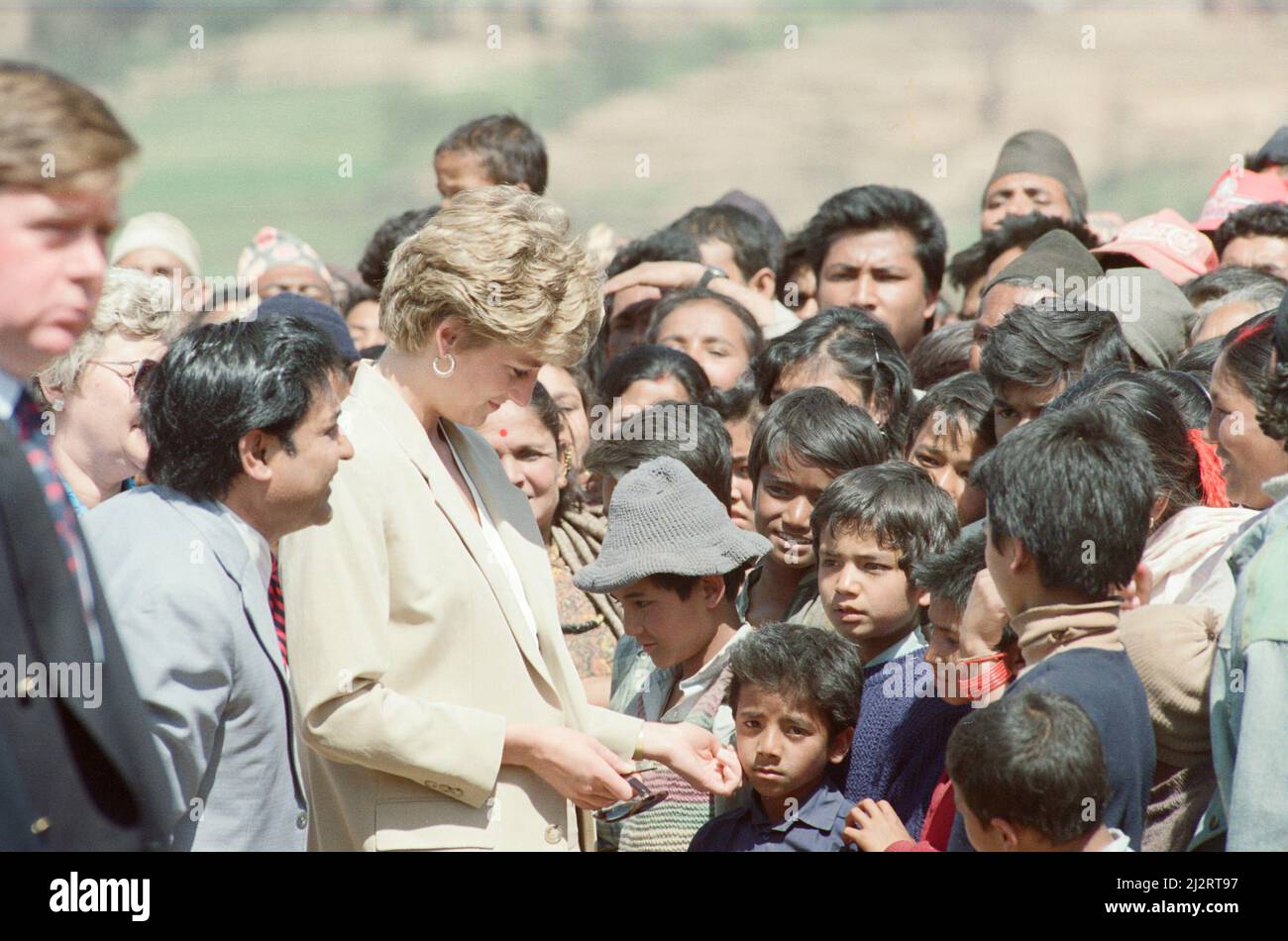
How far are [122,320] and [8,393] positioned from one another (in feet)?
7.28

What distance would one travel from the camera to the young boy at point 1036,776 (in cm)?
224

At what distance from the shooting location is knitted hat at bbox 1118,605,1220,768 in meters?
2.52

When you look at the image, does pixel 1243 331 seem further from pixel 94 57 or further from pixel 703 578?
pixel 94 57

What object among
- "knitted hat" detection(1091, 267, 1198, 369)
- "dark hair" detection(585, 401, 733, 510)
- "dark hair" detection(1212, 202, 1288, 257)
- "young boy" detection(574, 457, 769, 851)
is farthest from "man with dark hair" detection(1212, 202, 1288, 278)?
"young boy" detection(574, 457, 769, 851)

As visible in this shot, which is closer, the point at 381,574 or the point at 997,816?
the point at 997,816

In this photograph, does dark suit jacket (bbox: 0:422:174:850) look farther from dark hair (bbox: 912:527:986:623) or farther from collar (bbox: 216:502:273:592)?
dark hair (bbox: 912:527:986:623)

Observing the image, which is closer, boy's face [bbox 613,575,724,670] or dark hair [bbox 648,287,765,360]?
boy's face [bbox 613,575,724,670]

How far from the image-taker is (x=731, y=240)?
21.3 feet

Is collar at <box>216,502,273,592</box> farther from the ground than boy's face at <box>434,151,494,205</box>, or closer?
closer

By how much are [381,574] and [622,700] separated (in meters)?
1.23

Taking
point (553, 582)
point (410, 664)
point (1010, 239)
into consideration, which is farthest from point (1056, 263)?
point (410, 664)

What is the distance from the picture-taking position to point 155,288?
12.5 ft

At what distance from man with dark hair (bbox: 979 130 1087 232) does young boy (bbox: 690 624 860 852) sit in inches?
137
